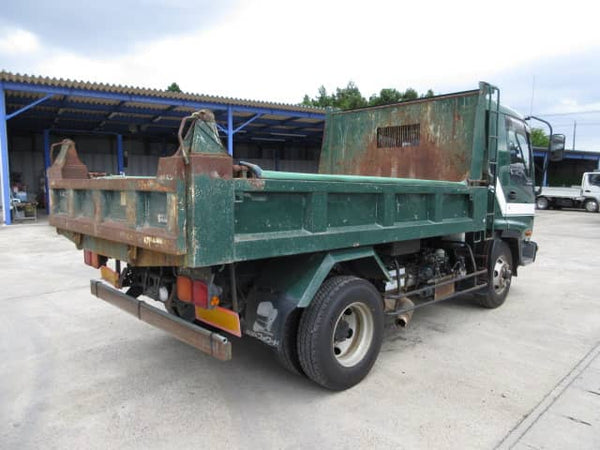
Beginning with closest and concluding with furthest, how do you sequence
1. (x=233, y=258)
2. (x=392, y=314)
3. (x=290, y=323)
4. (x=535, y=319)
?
(x=233, y=258) < (x=290, y=323) < (x=392, y=314) < (x=535, y=319)

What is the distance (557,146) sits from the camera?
5.76 meters

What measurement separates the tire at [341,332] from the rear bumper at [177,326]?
631 millimetres

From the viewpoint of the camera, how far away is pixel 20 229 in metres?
13.1

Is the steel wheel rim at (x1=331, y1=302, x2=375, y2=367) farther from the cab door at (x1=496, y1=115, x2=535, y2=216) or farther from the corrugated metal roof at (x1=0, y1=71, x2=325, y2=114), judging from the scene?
the corrugated metal roof at (x1=0, y1=71, x2=325, y2=114)

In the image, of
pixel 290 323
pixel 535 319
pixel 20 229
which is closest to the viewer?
pixel 290 323

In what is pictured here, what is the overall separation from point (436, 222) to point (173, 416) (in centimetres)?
265

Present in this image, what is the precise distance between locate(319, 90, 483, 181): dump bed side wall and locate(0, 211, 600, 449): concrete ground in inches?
70.0

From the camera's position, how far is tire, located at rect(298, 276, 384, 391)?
314 cm

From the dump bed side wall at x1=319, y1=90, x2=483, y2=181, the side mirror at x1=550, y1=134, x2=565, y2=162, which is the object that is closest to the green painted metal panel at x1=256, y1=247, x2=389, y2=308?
the dump bed side wall at x1=319, y1=90, x2=483, y2=181

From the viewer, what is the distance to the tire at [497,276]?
5.30m

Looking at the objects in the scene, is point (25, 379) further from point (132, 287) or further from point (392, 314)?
point (392, 314)

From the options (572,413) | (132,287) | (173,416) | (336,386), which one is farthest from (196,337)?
(572,413)

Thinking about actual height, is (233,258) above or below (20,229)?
above

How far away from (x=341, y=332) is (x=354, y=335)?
23 centimetres
